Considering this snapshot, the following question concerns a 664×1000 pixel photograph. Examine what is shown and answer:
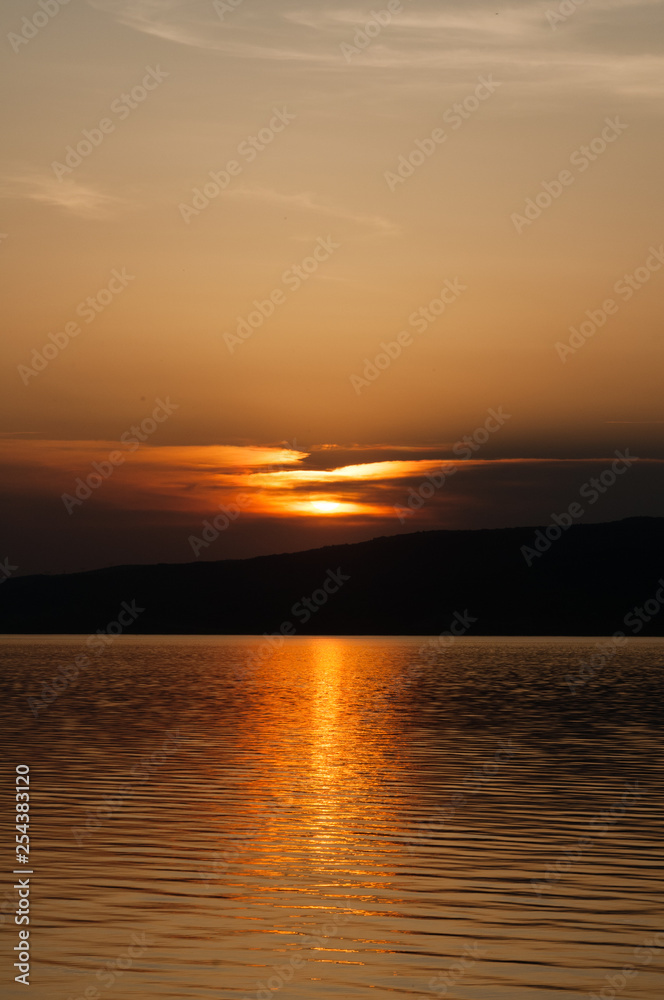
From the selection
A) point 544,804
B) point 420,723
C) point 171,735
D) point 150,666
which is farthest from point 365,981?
point 150,666

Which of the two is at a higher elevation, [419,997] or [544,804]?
[544,804]

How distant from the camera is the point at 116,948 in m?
17.7

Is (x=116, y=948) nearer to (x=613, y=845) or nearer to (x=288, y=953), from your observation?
(x=288, y=953)

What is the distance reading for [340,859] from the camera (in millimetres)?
24016

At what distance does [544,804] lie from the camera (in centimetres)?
3044

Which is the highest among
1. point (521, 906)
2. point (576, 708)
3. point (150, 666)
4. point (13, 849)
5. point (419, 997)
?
point (150, 666)

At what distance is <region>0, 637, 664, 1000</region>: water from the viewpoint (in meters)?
16.9

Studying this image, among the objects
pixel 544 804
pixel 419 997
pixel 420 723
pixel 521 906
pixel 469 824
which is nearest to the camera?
pixel 419 997

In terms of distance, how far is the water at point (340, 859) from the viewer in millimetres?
16906

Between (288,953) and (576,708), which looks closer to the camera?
(288,953)

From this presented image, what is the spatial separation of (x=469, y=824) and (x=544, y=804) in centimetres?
364

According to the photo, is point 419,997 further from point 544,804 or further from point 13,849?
point 544,804

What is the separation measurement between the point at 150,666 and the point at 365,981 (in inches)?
4074

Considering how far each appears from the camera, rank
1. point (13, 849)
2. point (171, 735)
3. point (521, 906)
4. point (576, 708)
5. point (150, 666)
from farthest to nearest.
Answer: point (150, 666)
point (576, 708)
point (171, 735)
point (13, 849)
point (521, 906)
